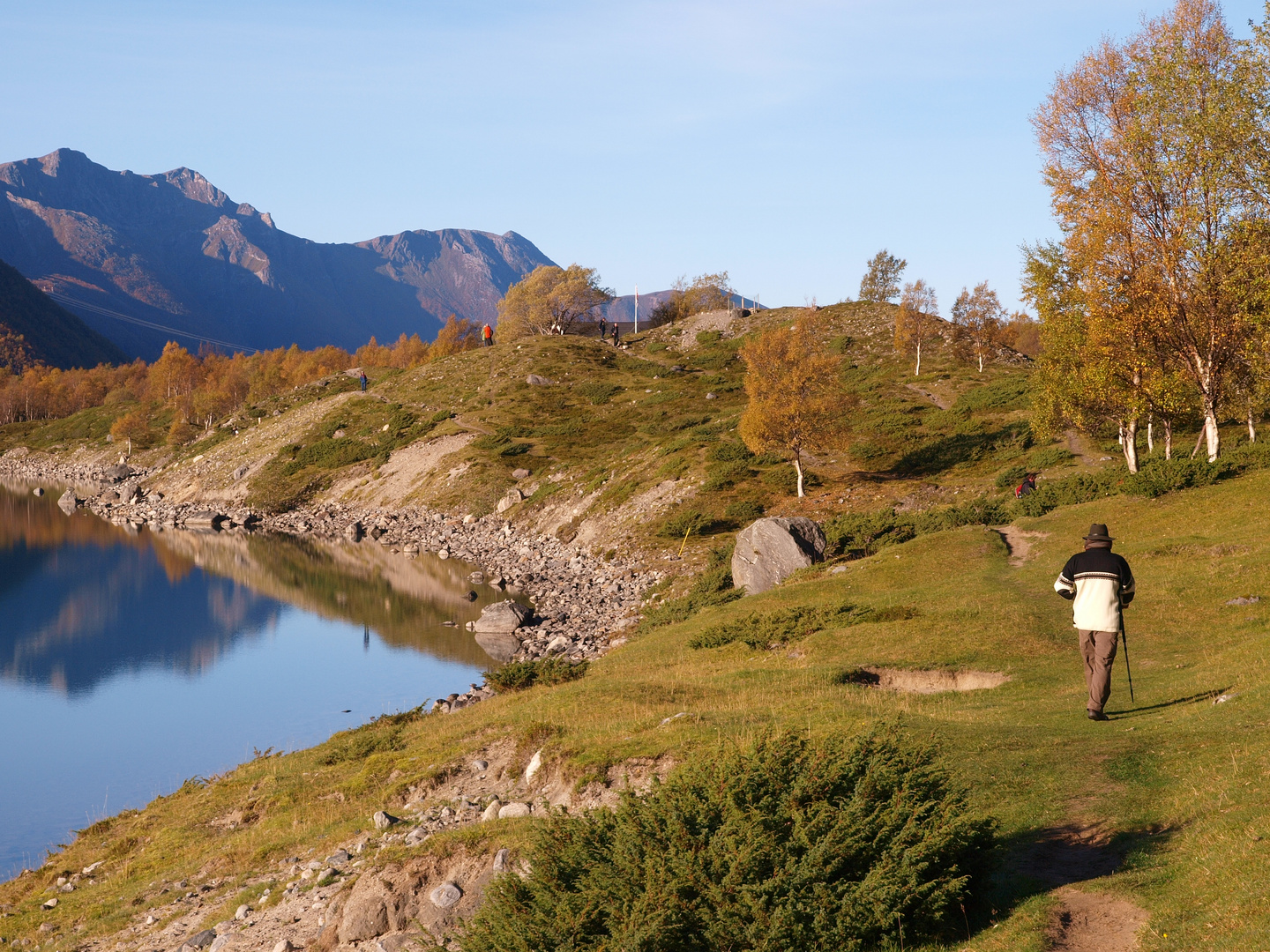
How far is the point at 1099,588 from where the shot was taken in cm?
1545

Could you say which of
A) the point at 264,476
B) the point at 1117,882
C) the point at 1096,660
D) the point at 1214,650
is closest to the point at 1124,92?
the point at 1214,650

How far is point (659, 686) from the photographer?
21.1 meters

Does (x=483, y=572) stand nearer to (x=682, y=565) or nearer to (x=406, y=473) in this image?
(x=682, y=565)

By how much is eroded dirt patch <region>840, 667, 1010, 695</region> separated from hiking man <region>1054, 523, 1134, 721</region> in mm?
4845

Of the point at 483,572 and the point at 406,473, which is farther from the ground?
the point at 406,473

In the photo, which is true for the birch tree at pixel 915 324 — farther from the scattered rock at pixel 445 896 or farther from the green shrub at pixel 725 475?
the scattered rock at pixel 445 896

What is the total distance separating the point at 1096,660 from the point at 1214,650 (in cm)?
637

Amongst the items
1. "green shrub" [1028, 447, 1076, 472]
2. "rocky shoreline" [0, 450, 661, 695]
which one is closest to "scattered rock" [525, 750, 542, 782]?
"rocky shoreline" [0, 450, 661, 695]

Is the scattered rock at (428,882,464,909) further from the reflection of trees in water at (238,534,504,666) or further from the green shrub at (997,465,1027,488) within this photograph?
the green shrub at (997,465,1027,488)

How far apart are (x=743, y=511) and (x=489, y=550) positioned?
69.3ft

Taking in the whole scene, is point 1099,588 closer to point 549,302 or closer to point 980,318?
point 980,318

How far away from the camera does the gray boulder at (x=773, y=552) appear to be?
38.1m

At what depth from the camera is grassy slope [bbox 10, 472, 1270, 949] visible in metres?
9.83

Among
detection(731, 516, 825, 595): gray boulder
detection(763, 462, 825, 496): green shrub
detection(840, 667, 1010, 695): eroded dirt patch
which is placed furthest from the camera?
detection(763, 462, 825, 496): green shrub
